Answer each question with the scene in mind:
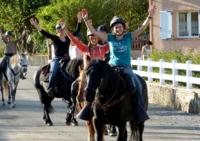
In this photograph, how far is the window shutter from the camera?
122 feet

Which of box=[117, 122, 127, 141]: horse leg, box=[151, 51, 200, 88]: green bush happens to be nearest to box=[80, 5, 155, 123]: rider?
box=[117, 122, 127, 141]: horse leg

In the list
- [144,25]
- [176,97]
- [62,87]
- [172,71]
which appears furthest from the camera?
[172,71]

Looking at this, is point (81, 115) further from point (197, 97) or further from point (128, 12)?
point (128, 12)

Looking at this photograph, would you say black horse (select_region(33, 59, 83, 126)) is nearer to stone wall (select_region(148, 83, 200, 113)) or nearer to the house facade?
stone wall (select_region(148, 83, 200, 113))

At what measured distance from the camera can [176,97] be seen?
65.8 ft

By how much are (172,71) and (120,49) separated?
10.4m

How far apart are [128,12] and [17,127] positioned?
29166 mm

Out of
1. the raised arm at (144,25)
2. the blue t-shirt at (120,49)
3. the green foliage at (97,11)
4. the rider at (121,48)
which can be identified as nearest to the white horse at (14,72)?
the raised arm at (144,25)

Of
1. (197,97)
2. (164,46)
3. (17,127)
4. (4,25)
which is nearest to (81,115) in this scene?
(17,127)

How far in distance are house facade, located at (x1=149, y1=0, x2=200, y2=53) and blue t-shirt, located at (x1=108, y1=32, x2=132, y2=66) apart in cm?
2457

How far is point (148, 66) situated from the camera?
23.7 m

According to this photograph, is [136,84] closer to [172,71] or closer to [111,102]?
[111,102]

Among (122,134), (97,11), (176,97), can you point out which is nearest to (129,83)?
(122,134)

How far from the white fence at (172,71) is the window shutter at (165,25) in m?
11.9
